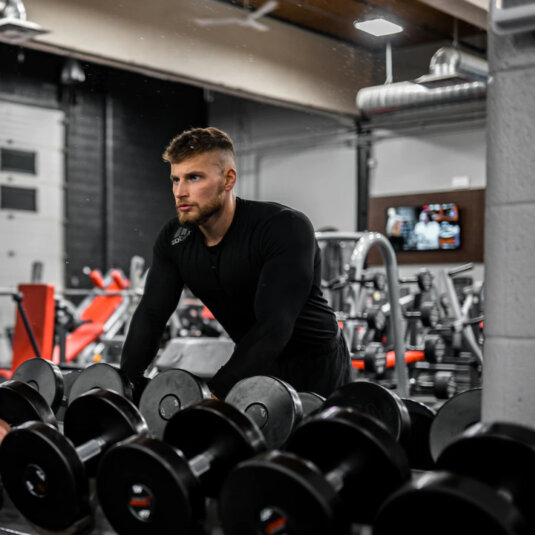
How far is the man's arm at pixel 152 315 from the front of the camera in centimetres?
164

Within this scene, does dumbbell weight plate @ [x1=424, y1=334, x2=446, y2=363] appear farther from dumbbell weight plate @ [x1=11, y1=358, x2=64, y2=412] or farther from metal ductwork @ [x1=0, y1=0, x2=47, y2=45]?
dumbbell weight plate @ [x1=11, y1=358, x2=64, y2=412]

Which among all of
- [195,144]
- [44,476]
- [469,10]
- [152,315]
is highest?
[469,10]

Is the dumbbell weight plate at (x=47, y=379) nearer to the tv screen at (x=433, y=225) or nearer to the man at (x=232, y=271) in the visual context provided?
the man at (x=232, y=271)

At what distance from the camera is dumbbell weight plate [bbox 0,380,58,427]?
1207 mm

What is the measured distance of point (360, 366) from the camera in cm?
489

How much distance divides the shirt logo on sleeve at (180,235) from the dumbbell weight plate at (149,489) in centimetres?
77

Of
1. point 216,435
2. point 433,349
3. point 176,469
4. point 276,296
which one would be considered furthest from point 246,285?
point 433,349

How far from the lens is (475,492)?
0.70 m

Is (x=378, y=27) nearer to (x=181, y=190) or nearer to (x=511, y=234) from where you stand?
(x=181, y=190)

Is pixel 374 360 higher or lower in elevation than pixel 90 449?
lower

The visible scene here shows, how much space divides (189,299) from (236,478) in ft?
22.3

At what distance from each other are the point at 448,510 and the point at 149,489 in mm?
397

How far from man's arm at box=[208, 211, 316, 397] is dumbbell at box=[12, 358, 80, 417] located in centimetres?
31

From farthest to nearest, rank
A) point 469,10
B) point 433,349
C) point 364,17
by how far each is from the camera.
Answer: point 433,349 → point 469,10 → point 364,17
